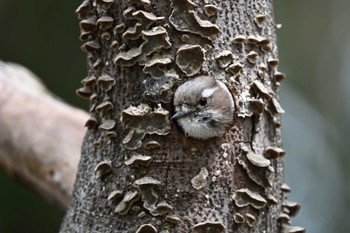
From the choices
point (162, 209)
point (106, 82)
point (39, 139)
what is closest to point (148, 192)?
point (162, 209)

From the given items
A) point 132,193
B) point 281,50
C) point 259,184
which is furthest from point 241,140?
point 281,50

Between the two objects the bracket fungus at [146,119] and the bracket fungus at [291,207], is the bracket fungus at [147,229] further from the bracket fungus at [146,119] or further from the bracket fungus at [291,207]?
the bracket fungus at [291,207]

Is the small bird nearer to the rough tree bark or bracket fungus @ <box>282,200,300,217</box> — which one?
the rough tree bark

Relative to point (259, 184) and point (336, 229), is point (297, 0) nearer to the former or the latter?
point (336, 229)

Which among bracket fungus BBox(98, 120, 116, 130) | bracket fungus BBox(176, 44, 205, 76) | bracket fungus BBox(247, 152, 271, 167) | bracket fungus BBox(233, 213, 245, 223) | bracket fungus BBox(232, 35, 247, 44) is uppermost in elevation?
bracket fungus BBox(232, 35, 247, 44)

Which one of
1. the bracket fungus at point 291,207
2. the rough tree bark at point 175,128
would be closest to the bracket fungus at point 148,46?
the rough tree bark at point 175,128

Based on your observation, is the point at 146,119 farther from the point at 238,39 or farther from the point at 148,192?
the point at 238,39

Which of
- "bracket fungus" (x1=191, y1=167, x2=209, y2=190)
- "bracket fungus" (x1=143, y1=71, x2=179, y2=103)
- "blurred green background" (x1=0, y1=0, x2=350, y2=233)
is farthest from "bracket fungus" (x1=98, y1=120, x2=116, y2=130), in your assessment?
"blurred green background" (x1=0, y1=0, x2=350, y2=233)
